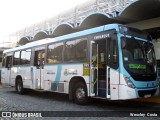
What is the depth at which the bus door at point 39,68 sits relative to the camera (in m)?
14.1

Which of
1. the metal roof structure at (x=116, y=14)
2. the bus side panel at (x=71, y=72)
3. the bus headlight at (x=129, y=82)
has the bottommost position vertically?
the bus headlight at (x=129, y=82)

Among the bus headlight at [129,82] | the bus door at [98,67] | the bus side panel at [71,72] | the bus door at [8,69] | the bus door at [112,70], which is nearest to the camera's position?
the bus headlight at [129,82]

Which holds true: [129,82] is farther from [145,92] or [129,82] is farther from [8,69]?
[8,69]

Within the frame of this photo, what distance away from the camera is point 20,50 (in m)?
16.8

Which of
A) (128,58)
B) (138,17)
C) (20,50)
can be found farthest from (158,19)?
(20,50)

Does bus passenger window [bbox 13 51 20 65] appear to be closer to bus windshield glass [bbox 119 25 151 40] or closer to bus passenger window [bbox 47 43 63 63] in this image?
bus passenger window [bbox 47 43 63 63]

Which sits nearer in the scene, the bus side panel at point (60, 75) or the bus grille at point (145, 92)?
the bus grille at point (145, 92)

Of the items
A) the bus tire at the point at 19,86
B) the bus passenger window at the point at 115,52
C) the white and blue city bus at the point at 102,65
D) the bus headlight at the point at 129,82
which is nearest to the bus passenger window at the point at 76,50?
the white and blue city bus at the point at 102,65

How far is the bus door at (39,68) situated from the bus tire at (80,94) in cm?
289

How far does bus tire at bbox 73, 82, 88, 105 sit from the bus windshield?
2243mm

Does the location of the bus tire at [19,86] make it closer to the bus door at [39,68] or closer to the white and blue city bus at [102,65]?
the bus door at [39,68]

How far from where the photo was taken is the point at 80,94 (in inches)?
446

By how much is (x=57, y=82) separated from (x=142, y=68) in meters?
4.31

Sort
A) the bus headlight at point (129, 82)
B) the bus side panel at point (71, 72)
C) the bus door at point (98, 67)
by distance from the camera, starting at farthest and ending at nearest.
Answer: the bus side panel at point (71, 72) < the bus door at point (98, 67) < the bus headlight at point (129, 82)
